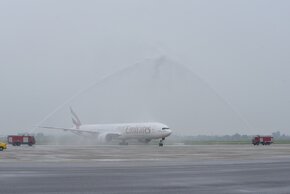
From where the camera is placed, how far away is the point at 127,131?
90000 mm

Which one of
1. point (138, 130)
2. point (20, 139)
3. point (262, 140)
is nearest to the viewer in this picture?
point (20, 139)

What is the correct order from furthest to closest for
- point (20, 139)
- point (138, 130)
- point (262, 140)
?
point (262, 140), point (138, 130), point (20, 139)

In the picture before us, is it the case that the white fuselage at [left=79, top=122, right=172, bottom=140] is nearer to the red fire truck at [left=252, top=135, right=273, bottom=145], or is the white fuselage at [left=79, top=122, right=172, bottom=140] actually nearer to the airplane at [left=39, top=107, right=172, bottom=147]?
the airplane at [left=39, top=107, right=172, bottom=147]

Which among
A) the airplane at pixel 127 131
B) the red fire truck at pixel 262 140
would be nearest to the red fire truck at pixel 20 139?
the airplane at pixel 127 131

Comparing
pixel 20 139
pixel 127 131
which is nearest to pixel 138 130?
pixel 127 131

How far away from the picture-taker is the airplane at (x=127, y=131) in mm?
83812

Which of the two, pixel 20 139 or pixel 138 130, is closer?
pixel 20 139

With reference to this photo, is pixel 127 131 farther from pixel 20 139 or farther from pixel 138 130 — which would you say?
pixel 20 139

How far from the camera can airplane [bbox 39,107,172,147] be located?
8381 cm

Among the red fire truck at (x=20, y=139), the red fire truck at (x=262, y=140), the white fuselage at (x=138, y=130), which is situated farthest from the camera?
the red fire truck at (x=262, y=140)

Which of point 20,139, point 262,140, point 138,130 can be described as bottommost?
point 262,140

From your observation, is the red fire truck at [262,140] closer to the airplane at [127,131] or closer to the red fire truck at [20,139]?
the airplane at [127,131]

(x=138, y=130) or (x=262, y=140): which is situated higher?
(x=138, y=130)

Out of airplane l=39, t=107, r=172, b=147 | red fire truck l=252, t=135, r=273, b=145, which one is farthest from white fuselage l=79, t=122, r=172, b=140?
red fire truck l=252, t=135, r=273, b=145
